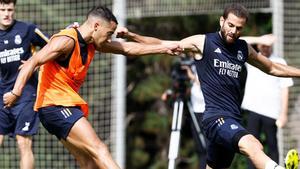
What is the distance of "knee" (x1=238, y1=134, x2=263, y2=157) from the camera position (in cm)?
729

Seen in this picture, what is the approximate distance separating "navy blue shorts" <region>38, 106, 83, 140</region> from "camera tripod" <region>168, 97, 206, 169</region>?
2.48 metres

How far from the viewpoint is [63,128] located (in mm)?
7613

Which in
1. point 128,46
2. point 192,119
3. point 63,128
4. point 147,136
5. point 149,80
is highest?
point 128,46

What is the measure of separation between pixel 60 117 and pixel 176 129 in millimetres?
2921

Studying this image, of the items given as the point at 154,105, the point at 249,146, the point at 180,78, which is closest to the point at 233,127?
the point at 249,146

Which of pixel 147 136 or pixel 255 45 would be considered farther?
pixel 147 136

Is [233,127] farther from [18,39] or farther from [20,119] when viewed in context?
[18,39]

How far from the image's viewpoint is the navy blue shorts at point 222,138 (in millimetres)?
7537

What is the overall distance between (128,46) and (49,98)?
102 cm

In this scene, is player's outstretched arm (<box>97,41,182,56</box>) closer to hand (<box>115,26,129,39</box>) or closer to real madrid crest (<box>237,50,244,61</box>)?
hand (<box>115,26,129,39</box>)

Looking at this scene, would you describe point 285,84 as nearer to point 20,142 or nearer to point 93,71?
point 20,142

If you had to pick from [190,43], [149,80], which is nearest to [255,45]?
[190,43]

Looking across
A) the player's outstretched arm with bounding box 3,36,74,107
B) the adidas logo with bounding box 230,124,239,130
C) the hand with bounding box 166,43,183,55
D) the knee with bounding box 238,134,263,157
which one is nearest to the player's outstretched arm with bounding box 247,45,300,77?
the hand with bounding box 166,43,183,55

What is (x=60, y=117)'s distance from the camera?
25.0ft
